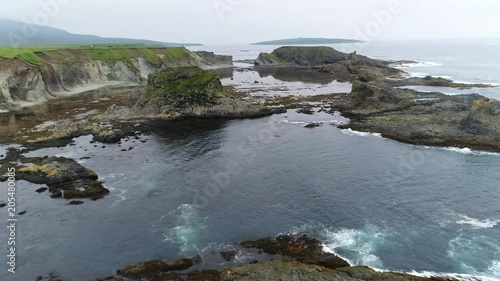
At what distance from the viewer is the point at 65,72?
414ft

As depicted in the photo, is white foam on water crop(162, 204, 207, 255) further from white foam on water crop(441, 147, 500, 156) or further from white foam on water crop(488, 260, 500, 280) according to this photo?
white foam on water crop(441, 147, 500, 156)

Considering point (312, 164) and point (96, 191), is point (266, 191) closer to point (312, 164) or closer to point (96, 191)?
point (312, 164)

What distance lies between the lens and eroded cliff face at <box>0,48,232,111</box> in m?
98.7

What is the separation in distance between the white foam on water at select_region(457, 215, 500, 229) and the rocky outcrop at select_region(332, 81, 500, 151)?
1100 inches

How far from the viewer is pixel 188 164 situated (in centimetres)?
5809

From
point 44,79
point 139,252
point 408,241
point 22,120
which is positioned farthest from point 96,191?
point 44,79

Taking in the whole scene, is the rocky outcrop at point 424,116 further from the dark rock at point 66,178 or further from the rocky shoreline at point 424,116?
the dark rock at point 66,178

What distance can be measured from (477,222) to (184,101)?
226 feet

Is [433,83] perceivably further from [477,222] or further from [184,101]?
[477,222]

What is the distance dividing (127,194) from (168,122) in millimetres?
40092

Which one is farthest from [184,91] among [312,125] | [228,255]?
[228,255]

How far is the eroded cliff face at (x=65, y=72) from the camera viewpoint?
324ft

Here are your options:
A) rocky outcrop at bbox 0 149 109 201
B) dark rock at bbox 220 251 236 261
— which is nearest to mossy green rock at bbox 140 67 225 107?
rocky outcrop at bbox 0 149 109 201

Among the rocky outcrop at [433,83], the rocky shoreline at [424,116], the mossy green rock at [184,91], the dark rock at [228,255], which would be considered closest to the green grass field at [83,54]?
the mossy green rock at [184,91]
